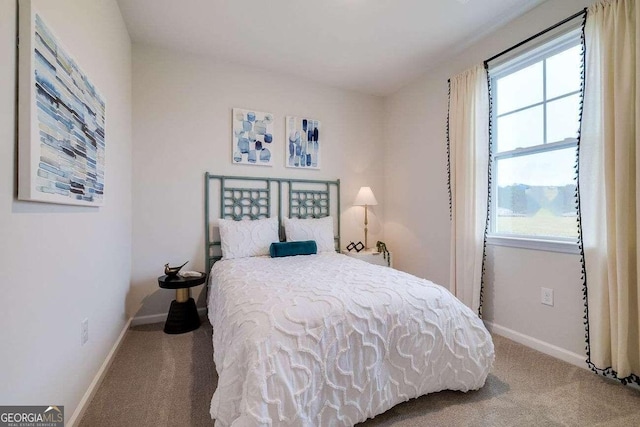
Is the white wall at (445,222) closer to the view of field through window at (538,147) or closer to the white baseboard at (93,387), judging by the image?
the view of field through window at (538,147)

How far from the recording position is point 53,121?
1127 millimetres

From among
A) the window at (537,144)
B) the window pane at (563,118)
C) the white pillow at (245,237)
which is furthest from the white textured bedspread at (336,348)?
the window pane at (563,118)

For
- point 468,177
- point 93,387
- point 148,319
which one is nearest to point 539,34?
point 468,177

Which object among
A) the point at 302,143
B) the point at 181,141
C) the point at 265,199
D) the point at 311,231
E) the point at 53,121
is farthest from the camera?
the point at 302,143

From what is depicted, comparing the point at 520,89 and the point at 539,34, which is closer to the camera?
the point at 539,34

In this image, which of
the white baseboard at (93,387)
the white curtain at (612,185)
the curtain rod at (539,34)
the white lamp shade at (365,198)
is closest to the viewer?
the white baseboard at (93,387)

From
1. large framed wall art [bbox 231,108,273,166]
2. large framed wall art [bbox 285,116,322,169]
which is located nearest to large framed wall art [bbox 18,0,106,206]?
large framed wall art [bbox 231,108,273,166]

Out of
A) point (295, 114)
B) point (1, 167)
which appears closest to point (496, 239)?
point (295, 114)

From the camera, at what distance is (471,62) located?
2703 mm

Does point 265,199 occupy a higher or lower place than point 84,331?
higher

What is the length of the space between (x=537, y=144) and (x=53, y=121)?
307 cm

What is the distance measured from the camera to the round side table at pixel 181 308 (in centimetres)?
244

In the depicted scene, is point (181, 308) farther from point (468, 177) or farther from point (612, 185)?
point (612, 185)

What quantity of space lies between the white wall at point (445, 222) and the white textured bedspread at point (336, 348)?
2.85 ft
